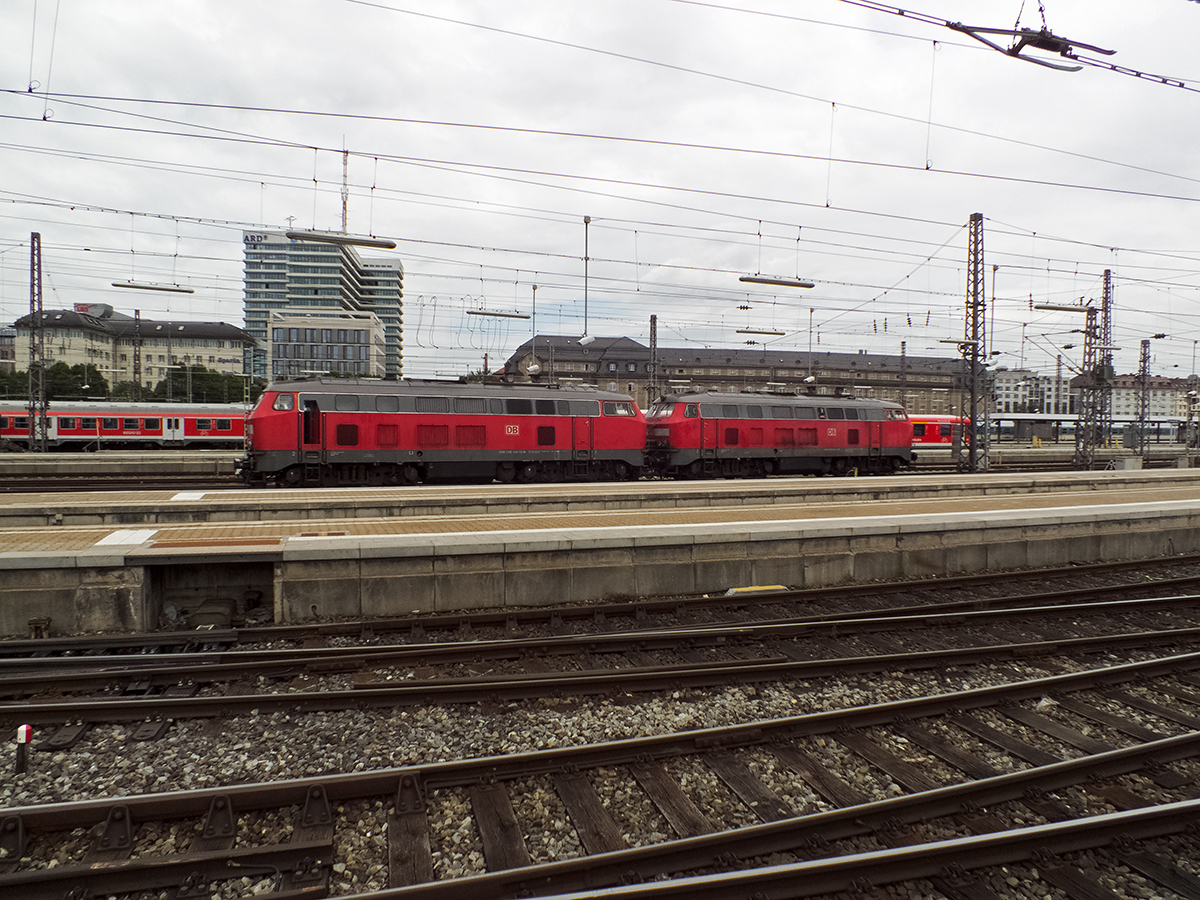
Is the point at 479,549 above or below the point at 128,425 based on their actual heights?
below

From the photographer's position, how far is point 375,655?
7531 mm

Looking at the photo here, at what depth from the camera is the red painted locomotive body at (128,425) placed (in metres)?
39.0

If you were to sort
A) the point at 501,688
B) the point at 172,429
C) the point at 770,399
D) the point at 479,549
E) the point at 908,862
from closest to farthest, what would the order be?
1. the point at 908,862
2. the point at 501,688
3. the point at 479,549
4. the point at 770,399
5. the point at 172,429

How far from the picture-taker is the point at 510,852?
4320mm

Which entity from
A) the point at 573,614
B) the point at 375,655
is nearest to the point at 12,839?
the point at 375,655

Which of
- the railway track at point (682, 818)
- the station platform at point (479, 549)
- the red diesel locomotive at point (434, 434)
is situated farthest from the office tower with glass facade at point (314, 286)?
the railway track at point (682, 818)

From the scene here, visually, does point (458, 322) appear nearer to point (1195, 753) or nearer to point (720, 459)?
point (720, 459)

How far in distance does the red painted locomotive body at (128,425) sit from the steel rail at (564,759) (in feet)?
136

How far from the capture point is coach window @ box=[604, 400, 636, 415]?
2391 cm

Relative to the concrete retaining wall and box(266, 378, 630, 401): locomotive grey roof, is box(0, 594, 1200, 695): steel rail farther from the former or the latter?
box(266, 378, 630, 401): locomotive grey roof

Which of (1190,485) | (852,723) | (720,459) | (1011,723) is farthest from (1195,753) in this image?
(1190,485)

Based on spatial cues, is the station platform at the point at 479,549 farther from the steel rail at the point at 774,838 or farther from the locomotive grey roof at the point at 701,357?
the locomotive grey roof at the point at 701,357

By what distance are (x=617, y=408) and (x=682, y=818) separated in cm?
1998

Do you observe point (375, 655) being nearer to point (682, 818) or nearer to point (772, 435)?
point (682, 818)
